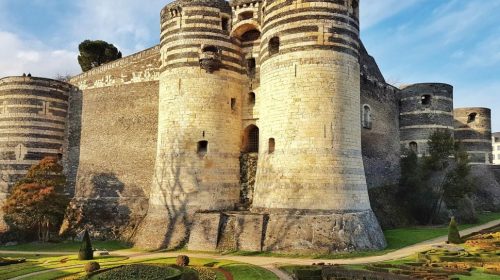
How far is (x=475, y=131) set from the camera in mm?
45875

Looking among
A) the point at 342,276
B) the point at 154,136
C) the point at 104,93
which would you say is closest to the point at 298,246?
the point at 342,276

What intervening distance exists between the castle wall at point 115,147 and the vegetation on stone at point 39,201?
150 centimetres

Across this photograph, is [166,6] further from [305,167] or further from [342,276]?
[342,276]

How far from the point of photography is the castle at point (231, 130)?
22641 mm

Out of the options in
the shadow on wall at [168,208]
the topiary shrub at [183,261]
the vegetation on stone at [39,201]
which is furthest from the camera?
the vegetation on stone at [39,201]

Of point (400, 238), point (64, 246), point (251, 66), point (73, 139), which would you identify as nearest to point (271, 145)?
point (251, 66)

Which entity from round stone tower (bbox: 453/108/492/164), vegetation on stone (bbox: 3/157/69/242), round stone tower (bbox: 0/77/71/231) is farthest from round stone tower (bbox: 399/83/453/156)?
round stone tower (bbox: 0/77/71/231)

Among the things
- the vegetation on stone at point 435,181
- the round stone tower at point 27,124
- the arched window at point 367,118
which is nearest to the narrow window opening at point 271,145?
the arched window at point 367,118

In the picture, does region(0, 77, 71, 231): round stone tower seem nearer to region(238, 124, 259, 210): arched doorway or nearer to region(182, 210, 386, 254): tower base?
region(238, 124, 259, 210): arched doorway

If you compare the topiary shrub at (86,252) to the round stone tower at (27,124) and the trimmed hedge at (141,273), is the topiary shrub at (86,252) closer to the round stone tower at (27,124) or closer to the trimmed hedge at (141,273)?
the trimmed hedge at (141,273)

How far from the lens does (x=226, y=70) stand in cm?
2744

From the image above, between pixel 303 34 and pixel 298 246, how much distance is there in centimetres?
1067

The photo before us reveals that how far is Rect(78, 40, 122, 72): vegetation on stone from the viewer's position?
157ft

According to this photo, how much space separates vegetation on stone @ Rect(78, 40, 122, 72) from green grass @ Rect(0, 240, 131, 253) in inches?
953
